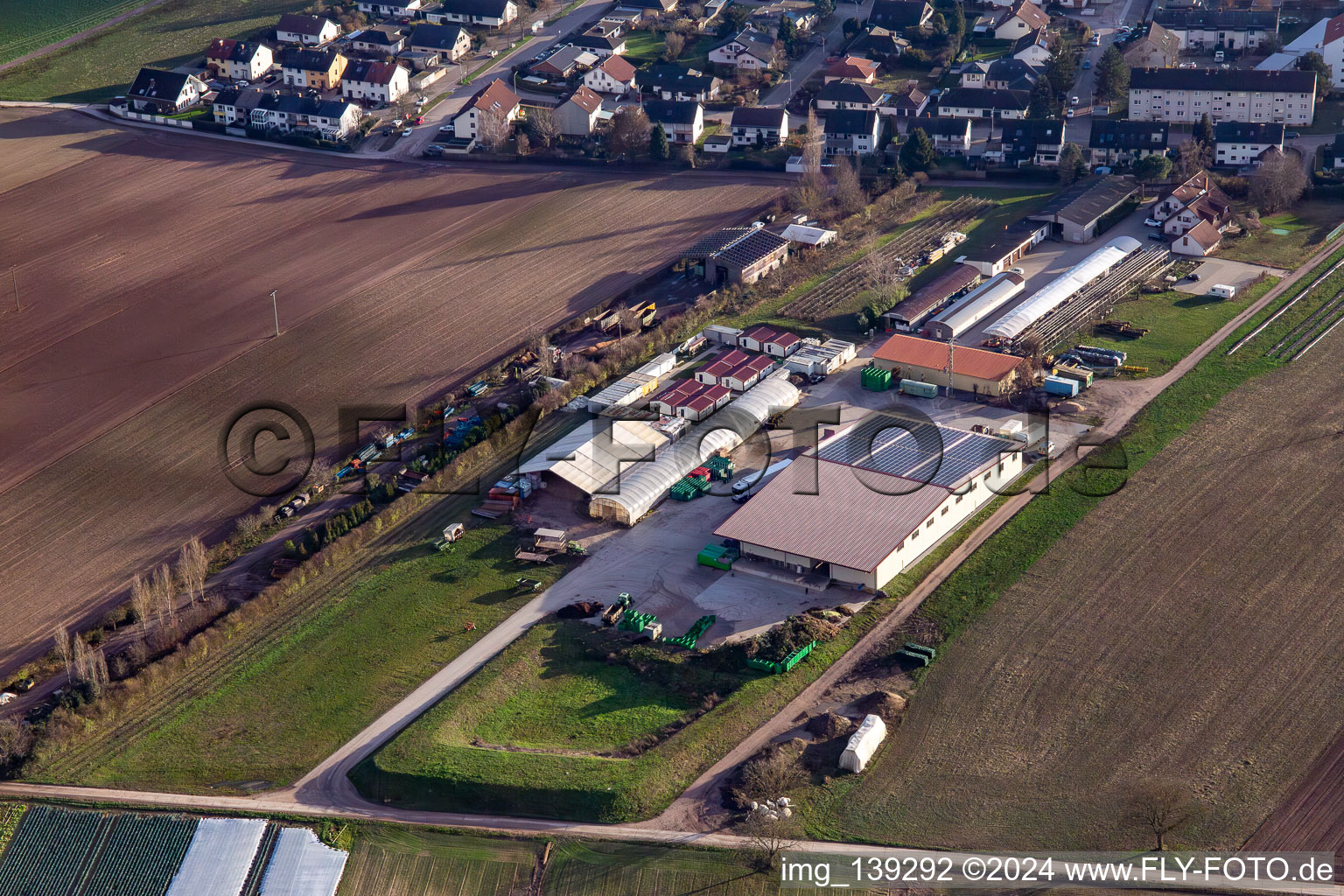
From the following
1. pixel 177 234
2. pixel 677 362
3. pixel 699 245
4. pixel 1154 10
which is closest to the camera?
pixel 677 362

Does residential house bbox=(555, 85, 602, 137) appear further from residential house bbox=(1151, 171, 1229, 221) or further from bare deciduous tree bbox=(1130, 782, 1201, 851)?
bare deciduous tree bbox=(1130, 782, 1201, 851)

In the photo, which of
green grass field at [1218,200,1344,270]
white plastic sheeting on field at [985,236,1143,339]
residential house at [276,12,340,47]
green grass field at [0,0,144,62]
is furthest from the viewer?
green grass field at [0,0,144,62]

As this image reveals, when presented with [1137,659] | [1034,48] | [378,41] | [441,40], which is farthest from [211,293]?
[1034,48]

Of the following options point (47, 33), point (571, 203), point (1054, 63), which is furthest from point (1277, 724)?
point (47, 33)

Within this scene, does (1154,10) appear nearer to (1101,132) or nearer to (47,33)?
(1101,132)

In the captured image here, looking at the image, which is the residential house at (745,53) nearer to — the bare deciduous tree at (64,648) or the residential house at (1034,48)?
the residential house at (1034,48)

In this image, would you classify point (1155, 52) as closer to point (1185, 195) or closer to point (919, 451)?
point (1185, 195)

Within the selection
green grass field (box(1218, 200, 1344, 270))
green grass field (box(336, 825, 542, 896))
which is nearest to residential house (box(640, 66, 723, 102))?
green grass field (box(1218, 200, 1344, 270))
